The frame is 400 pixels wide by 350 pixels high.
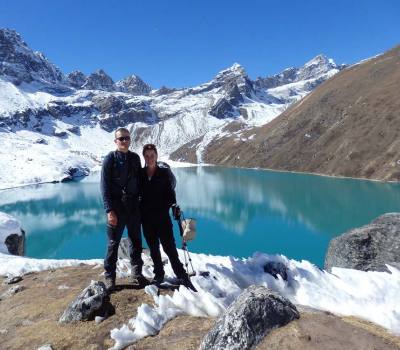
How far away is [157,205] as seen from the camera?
9312mm

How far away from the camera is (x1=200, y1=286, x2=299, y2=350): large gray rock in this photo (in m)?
5.68

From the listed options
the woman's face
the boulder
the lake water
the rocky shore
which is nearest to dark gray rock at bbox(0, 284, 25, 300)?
the rocky shore

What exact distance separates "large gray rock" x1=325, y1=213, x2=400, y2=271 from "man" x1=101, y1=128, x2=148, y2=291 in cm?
869

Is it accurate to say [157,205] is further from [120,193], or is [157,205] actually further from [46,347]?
[46,347]

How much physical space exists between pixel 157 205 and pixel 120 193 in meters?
0.94

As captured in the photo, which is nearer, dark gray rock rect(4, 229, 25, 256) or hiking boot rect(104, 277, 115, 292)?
hiking boot rect(104, 277, 115, 292)

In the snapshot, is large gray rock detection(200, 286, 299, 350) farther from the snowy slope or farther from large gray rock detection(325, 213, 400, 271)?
large gray rock detection(325, 213, 400, 271)

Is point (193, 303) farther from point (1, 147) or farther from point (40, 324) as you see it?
point (1, 147)

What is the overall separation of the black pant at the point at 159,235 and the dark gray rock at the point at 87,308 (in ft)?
5.62

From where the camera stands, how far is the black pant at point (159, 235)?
9.38 metres

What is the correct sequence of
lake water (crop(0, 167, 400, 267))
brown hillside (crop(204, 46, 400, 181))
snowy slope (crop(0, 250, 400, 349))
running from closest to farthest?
snowy slope (crop(0, 250, 400, 349)), lake water (crop(0, 167, 400, 267)), brown hillside (crop(204, 46, 400, 181))

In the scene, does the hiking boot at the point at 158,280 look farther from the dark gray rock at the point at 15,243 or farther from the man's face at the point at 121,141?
the dark gray rock at the point at 15,243

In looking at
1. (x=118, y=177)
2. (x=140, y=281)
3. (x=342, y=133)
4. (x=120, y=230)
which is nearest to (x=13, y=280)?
(x=140, y=281)

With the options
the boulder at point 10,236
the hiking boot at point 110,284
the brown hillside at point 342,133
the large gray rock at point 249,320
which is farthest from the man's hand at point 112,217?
the brown hillside at point 342,133
